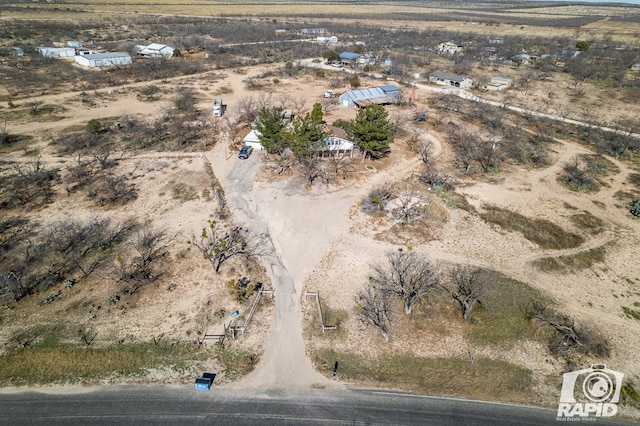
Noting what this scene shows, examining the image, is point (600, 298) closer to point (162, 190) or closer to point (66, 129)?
point (162, 190)

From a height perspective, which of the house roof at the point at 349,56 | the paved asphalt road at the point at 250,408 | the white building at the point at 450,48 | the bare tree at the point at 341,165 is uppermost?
the white building at the point at 450,48

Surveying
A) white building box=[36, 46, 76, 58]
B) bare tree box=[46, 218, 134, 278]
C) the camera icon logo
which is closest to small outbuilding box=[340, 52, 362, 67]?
white building box=[36, 46, 76, 58]

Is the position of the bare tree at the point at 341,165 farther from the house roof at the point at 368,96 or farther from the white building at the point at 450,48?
the white building at the point at 450,48

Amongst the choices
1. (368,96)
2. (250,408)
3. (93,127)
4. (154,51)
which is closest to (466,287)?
(250,408)

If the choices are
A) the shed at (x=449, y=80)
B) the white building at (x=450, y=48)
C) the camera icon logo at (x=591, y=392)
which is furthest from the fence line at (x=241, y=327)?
the white building at (x=450, y=48)

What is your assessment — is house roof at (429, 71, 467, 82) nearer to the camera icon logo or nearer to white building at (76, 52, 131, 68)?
the camera icon logo

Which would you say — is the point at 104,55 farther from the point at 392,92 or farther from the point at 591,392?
the point at 591,392
